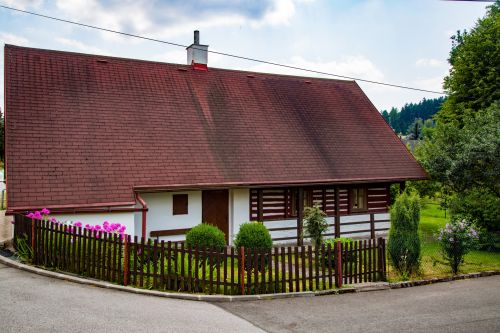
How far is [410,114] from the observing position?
172625mm

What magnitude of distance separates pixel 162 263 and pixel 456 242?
872 centimetres

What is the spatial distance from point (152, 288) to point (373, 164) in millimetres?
12493

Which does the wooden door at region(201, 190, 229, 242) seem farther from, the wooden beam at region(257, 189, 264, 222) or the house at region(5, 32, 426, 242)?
the wooden beam at region(257, 189, 264, 222)

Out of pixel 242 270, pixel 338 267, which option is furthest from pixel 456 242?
pixel 242 270

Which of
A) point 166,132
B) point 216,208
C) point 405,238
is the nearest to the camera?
point 405,238

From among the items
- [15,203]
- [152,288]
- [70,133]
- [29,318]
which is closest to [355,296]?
[152,288]

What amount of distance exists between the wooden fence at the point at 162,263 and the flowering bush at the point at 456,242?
4.45 meters

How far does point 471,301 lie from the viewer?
34.0ft

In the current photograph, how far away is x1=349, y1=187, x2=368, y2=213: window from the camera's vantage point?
776 inches

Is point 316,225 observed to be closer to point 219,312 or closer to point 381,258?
point 381,258

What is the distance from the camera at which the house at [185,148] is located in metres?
14.1

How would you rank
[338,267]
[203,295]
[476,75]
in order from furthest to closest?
[476,75] < [338,267] < [203,295]

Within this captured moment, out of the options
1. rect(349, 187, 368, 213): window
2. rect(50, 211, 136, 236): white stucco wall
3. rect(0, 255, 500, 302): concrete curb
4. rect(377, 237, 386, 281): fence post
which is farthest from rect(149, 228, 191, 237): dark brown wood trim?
rect(349, 187, 368, 213): window

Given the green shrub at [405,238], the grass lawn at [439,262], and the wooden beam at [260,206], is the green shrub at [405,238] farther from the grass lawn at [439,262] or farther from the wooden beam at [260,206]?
the wooden beam at [260,206]
